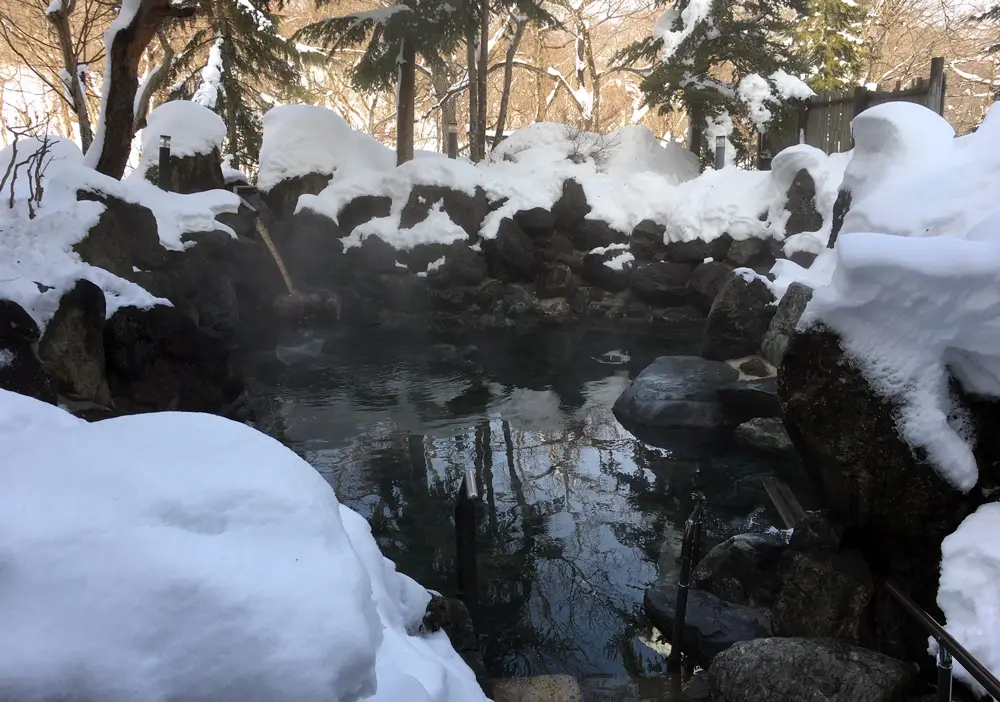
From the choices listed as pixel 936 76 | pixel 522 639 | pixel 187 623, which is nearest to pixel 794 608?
pixel 522 639

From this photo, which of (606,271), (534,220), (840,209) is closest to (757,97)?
(606,271)

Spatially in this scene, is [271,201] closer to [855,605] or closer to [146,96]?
[146,96]

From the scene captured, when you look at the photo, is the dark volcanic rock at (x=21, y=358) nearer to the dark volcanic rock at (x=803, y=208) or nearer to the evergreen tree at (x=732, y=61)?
the dark volcanic rock at (x=803, y=208)

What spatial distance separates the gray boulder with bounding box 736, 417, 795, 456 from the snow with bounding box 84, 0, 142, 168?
9.13m

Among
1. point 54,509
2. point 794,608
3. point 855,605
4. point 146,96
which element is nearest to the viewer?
point 54,509

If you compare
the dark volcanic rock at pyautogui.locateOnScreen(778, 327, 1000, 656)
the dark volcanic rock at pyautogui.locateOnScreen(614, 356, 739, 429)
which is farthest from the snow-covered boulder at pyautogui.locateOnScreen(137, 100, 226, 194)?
the dark volcanic rock at pyautogui.locateOnScreen(778, 327, 1000, 656)

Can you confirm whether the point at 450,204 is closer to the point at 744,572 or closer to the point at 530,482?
the point at 530,482

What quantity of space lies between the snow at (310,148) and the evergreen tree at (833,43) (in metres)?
9.24

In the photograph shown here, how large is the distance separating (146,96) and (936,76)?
12516mm

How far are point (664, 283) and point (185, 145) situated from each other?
8884mm

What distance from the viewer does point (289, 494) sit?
6.21 feet

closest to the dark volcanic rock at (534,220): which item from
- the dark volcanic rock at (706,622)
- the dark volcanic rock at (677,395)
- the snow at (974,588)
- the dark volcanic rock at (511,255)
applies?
the dark volcanic rock at (511,255)

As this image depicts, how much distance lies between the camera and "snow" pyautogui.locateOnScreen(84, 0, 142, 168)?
9.46m

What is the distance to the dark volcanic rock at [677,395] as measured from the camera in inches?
325
